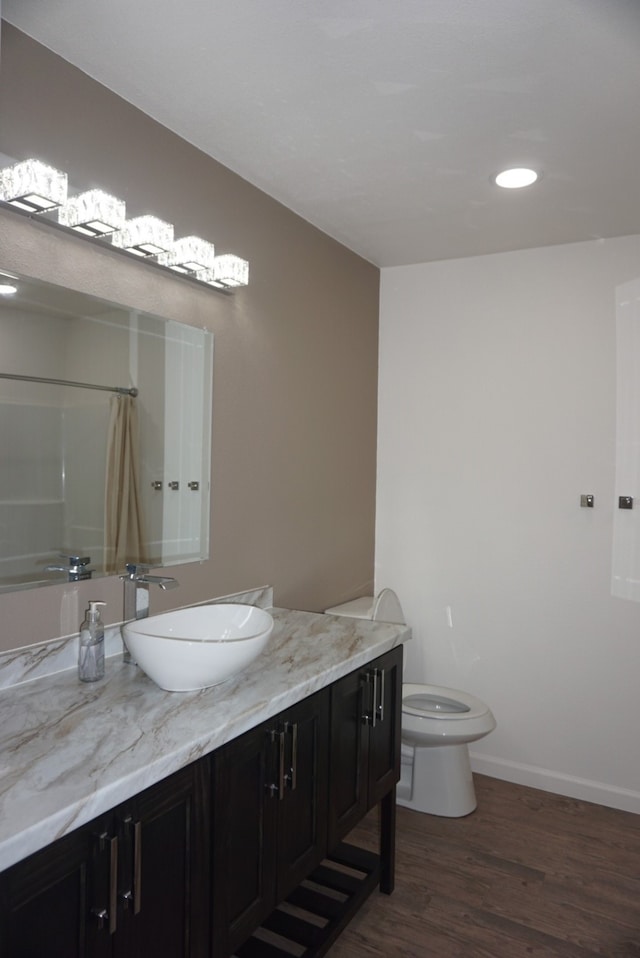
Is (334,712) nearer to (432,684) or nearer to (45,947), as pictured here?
(45,947)

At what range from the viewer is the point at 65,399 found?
5.79 feet

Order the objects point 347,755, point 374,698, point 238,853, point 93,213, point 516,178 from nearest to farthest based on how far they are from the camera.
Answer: point 238,853 → point 93,213 → point 347,755 → point 374,698 → point 516,178

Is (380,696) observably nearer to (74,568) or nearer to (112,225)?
(74,568)

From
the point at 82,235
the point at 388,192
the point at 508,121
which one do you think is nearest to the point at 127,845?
the point at 82,235

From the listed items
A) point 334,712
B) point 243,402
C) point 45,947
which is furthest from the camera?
point 243,402

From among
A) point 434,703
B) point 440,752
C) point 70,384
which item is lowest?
point 440,752

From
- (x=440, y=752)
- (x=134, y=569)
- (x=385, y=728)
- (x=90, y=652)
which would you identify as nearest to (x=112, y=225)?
(x=134, y=569)

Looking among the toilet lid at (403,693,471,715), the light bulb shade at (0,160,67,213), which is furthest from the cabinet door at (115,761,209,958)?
the toilet lid at (403,693,471,715)

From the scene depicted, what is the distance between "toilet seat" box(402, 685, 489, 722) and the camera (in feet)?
9.26

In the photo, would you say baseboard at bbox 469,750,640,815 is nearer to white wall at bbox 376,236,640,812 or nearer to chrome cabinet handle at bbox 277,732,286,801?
white wall at bbox 376,236,640,812

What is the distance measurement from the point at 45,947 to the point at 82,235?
5.10 ft

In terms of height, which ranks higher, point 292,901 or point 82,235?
point 82,235

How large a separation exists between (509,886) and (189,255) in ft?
7.72

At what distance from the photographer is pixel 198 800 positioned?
1397 mm
